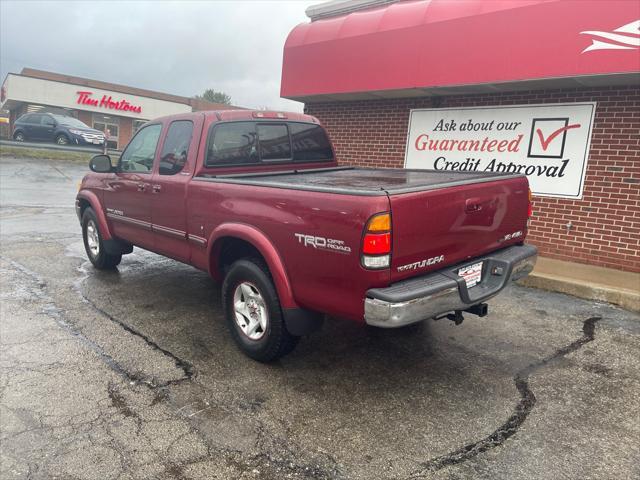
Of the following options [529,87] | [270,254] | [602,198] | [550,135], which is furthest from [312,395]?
[529,87]

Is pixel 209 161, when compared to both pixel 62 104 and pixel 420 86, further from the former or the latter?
Answer: pixel 62 104

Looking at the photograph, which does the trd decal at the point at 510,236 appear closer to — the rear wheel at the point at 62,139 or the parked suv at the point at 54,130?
the parked suv at the point at 54,130

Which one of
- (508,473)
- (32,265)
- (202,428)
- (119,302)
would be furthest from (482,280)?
(32,265)

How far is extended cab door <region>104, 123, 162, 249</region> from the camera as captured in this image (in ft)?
16.7

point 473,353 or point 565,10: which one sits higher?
point 565,10

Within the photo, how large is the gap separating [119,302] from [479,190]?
3.83 metres

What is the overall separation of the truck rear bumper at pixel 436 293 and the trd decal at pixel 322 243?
310 millimetres

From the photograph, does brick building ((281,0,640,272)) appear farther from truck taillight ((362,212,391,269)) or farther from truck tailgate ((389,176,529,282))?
truck taillight ((362,212,391,269))

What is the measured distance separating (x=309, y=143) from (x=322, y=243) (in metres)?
2.38

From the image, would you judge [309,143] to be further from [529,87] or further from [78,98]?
[78,98]

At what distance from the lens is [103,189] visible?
19.5ft

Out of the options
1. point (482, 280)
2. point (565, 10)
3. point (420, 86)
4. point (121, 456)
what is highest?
point (565, 10)

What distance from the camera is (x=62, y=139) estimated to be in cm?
2750

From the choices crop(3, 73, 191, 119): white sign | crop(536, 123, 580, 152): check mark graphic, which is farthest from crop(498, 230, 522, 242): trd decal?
crop(3, 73, 191, 119): white sign
